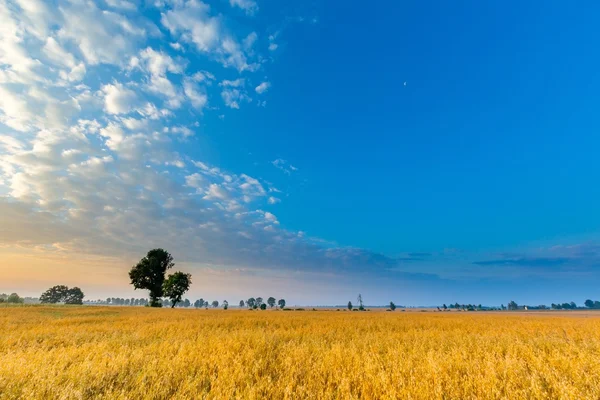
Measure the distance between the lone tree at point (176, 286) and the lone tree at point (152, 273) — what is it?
5.57 metres

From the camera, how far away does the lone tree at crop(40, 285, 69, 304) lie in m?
161

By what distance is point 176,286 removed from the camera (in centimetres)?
7712

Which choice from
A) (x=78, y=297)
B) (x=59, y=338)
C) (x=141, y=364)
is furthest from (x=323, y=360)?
(x=78, y=297)

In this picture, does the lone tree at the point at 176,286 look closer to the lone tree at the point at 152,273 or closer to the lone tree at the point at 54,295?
the lone tree at the point at 152,273

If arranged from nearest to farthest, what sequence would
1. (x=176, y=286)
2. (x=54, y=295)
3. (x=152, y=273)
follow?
(x=152, y=273) → (x=176, y=286) → (x=54, y=295)

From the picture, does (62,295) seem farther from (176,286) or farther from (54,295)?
(176,286)

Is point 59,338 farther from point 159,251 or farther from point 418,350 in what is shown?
point 159,251

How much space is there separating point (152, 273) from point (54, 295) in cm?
15449

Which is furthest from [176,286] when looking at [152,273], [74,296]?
[74,296]

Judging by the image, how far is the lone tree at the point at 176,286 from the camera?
76125 mm

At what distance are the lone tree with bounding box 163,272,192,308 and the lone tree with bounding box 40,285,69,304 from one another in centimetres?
14304

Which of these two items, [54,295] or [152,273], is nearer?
[152,273]

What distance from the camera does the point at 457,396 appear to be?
4.73 metres

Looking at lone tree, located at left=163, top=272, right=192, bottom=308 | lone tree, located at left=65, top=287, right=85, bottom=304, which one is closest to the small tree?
lone tree, located at left=65, top=287, right=85, bottom=304
